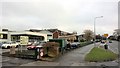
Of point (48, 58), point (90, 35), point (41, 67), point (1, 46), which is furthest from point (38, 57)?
point (90, 35)

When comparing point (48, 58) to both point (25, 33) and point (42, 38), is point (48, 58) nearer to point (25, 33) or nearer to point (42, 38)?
point (25, 33)

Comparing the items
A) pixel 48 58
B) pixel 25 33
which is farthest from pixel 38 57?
pixel 25 33

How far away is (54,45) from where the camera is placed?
2219 cm

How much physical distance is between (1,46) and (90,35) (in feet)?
258

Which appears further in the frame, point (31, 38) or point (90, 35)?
point (90, 35)

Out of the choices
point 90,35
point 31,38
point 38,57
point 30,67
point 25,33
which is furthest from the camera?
point 90,35

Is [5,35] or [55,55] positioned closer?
[55,55]

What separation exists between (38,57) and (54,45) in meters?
2.67

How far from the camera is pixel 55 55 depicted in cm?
2178

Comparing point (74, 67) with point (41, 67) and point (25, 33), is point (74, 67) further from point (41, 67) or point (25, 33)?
point (25, 33)

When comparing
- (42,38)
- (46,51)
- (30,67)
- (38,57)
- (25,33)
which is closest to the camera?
(30,67)

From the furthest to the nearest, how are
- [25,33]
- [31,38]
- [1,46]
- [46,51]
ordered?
[31,38] → [25,33] → [1,46] → [46,51]

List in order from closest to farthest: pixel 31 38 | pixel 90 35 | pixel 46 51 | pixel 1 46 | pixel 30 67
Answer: pixel 30 67 → pixel 46 51 → pixel 1 46 → pixel 31 38 → pixel 90 35

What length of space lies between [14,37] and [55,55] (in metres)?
48.9
